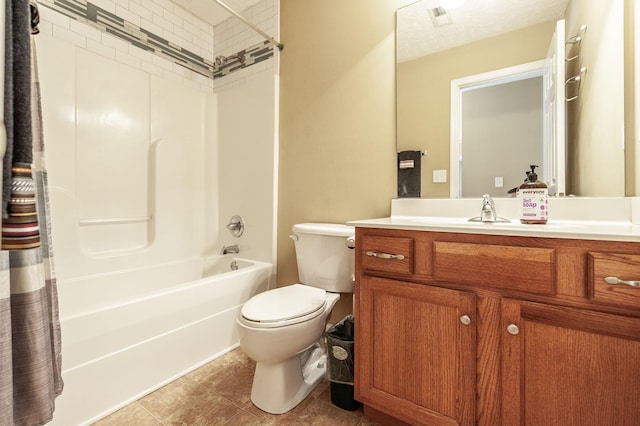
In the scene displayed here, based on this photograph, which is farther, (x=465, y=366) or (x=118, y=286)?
(x=118, y=286)

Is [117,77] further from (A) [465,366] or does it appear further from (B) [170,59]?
(A) [465,366]

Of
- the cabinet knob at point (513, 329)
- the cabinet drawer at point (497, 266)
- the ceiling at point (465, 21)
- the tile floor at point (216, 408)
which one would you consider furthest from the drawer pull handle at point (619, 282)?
the ceiling at point (465, 21)

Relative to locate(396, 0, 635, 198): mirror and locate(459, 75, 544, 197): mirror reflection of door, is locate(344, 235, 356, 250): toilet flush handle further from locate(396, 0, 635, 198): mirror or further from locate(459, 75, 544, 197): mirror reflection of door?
locate(459, 75, 544, 197): mirror reflection of door

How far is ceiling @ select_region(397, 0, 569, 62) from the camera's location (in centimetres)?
131

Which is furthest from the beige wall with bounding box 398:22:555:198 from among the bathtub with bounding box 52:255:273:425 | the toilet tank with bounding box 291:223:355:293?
the bathtub with bounding box 52:255:273:425

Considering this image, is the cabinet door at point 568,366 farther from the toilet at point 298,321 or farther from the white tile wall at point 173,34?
the white tile wall at point 173,34

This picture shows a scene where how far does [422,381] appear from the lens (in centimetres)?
104

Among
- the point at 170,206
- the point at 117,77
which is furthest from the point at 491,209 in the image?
the point at 117,77

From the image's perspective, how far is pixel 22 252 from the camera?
60cm

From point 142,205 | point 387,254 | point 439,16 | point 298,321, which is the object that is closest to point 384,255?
point 387,254

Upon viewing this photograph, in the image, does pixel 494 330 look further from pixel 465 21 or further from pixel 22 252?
pixel 465 21

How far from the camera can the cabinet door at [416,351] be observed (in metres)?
0.97

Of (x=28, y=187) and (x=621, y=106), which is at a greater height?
(x=621, y=106)

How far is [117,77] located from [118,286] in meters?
1.36
